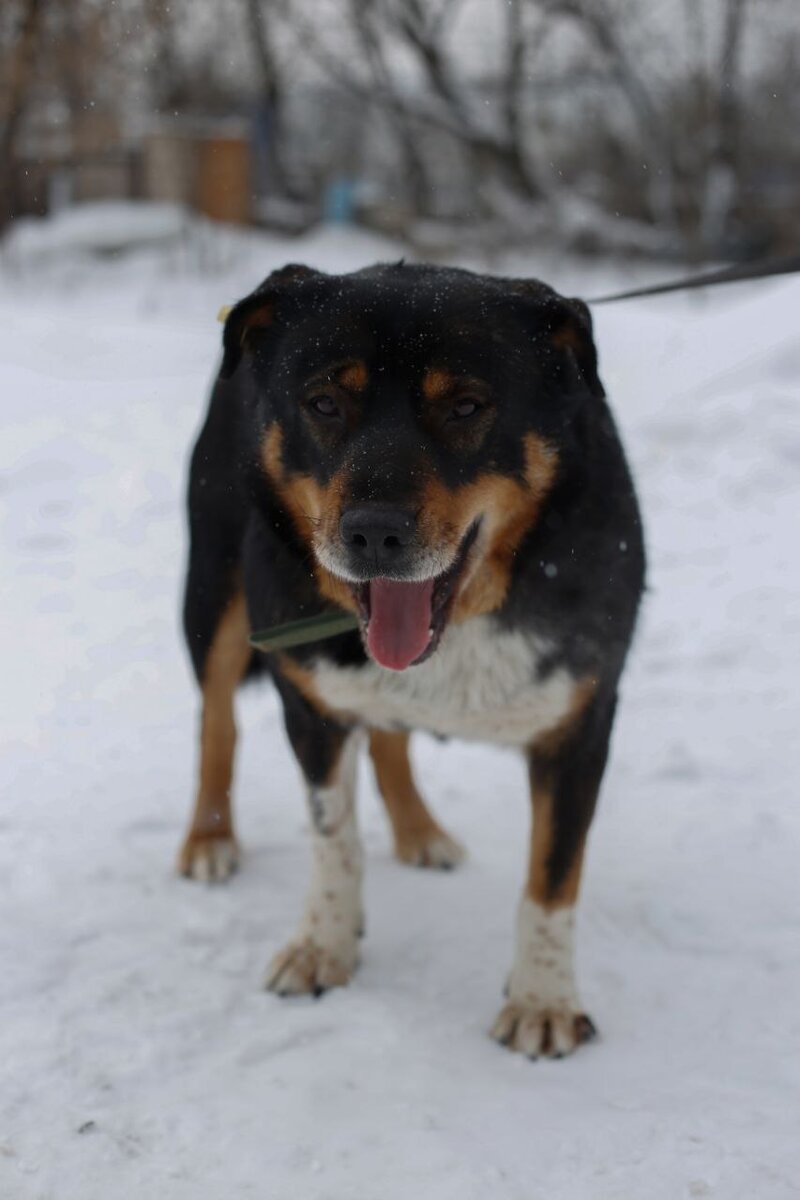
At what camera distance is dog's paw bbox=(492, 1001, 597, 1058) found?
263 cm

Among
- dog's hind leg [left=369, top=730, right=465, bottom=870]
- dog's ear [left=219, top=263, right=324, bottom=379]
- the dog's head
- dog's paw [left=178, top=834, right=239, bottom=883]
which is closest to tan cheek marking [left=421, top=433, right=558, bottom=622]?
the dog's head

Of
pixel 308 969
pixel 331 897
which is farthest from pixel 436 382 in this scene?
pixel 308 969

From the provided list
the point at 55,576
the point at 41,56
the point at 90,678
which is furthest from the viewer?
the point at 41,56

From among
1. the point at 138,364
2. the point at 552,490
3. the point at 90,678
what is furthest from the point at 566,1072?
the point at 138,364

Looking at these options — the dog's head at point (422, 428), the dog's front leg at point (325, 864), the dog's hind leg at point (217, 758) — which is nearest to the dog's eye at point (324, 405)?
the dog's head at point (422, 428)

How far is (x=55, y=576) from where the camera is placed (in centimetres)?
585

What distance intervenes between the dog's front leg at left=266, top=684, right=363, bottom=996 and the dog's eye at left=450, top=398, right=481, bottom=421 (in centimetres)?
78

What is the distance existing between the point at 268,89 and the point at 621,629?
21.6m

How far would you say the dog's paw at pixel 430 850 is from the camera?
137 inches

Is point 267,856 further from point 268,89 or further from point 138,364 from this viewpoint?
point 268,89

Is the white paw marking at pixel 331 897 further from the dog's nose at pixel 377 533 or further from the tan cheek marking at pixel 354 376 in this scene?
the tan cheek marking at pixel 354 376

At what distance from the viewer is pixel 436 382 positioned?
2404 millimetres

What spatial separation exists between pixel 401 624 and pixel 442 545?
24 centimetres

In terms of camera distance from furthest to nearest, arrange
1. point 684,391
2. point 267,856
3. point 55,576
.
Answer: point 684,391, point 55,576, point 267,856
